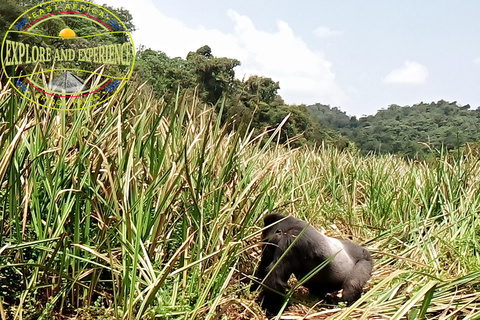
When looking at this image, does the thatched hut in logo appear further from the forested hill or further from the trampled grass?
the forested hill

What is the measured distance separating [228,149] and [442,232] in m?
1.49

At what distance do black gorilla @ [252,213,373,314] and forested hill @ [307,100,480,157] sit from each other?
28.0 metres

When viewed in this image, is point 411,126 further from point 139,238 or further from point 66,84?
point 139,238

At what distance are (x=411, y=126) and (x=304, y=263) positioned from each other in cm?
5183

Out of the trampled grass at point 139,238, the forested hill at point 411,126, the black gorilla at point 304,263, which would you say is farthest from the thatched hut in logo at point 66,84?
the forested hill at point 411,126

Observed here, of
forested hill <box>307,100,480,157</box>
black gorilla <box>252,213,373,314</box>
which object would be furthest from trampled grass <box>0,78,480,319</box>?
forested hill <box>307,100,480,157</box>

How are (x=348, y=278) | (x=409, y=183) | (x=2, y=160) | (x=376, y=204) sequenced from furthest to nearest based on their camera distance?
(x=409, y=183), (x=376, y=204), (x=348, y=278), (x=2, y=160)

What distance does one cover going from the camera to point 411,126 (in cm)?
4838

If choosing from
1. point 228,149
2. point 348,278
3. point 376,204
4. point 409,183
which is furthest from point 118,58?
point 409,183

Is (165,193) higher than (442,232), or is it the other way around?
(165,193)

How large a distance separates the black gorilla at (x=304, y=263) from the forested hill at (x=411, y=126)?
27968 mm

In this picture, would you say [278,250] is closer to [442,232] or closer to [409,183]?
[442,232]

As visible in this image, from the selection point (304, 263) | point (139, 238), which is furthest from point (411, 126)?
point (139, 238)

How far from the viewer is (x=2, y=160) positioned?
3.95ft
